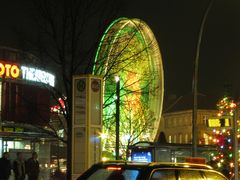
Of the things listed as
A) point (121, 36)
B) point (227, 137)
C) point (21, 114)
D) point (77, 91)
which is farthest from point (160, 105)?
point (77, 91)

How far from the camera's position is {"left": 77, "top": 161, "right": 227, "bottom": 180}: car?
30.0ft

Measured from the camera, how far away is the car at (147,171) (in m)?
9.13

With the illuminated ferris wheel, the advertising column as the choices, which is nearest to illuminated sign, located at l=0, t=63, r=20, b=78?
the illuminated ferris wheel

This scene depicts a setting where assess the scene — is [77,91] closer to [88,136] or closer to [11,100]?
[88,136]

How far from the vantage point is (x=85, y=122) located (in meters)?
16.3

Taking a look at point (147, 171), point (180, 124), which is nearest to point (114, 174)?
point (147, 171)

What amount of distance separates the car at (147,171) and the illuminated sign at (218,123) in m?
7.62

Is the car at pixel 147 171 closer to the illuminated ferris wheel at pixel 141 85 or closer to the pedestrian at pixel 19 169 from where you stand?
the pedestrian at pixel 19 169

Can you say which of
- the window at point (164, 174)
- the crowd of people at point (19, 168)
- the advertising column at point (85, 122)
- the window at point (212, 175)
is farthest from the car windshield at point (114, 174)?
the crowd of people at point (19, 168)

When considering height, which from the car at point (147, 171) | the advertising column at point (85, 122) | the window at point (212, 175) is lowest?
the window at point (212, 175)

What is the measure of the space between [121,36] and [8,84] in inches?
897

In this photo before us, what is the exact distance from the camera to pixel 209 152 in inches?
1106

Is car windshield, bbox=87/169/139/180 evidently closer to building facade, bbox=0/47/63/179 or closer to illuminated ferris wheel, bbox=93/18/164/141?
illuminated ferris wheel, bbox=93/18/164/141

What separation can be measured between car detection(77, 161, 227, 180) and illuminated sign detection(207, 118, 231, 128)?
7622mm
